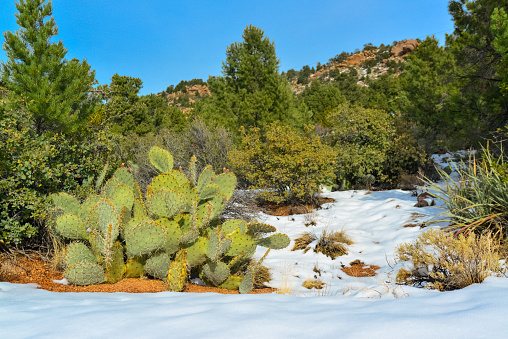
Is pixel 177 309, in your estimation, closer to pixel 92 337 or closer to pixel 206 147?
pixel 92 337

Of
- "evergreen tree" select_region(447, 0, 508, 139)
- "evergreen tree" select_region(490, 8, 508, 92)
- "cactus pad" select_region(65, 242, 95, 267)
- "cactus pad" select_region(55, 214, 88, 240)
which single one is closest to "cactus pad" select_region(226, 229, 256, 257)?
"cactus pad" select_region(65, 242, 95, 267)

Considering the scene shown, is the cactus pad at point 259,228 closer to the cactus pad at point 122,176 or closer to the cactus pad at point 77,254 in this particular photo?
the cactus pad at point 122,176

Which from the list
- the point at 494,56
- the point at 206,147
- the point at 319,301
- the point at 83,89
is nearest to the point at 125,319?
the point at 319,301

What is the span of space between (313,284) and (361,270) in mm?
1127

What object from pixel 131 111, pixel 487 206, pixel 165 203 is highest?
pixel 131 111

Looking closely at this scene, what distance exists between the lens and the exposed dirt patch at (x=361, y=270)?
4789 millimetres

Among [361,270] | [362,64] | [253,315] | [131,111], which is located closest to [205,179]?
[253,315]

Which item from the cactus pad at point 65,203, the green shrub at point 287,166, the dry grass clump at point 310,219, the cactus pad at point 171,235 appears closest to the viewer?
the cactus pad at point 171,235

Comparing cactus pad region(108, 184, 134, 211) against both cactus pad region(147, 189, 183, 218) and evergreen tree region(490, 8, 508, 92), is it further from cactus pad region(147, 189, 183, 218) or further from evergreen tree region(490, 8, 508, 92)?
evergreen tree region(490, 8, 508, 92)

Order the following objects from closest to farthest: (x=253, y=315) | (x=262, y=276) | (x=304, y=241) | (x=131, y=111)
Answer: (x=253, y=315)
(x=262, y=276)
(x=304, y=241)
(x=131, y=111)

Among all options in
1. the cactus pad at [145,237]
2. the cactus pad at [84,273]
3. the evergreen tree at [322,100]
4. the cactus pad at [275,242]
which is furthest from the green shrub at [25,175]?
the evergreen tree at [322,100]

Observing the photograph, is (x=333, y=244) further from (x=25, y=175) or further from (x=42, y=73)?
(x=42, y=73)

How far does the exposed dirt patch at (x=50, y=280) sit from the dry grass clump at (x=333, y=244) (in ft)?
9.04

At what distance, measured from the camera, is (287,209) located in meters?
9.30
